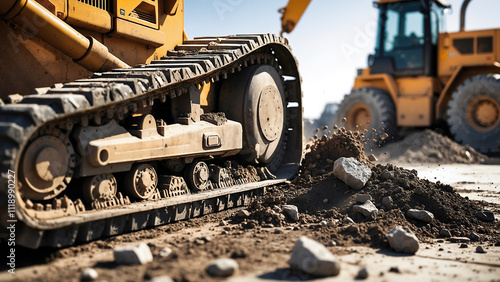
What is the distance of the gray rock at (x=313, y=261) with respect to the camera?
3.73m

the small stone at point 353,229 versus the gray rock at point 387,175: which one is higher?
the gray rock at point 387,175

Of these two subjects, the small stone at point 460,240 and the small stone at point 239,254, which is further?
the small stone at point 460,240

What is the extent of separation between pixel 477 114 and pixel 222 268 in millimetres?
13181

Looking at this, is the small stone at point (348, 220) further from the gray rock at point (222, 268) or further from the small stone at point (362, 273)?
the gray rock at point (222, 268)

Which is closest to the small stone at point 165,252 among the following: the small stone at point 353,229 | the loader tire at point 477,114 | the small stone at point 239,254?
the small stone at point 239,254

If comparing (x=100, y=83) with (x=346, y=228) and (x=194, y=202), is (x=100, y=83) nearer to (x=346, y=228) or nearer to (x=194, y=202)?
(x=194, y=202)

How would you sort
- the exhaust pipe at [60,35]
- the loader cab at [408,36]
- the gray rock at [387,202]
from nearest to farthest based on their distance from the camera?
the exhaust pipe at [60,35] < the gray rock at [387,202] < the loader cab at [408,36]

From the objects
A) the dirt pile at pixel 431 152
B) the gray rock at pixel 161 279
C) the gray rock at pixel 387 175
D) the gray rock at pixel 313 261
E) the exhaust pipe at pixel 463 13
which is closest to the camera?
the gray rock at pixel 161 279

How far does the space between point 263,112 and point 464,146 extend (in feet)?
31.1

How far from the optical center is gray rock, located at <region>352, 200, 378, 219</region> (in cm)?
577

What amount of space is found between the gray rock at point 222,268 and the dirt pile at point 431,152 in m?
11.4

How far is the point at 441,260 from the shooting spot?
14.8 ft

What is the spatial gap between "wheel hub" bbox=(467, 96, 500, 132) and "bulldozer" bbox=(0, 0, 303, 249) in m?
9.24

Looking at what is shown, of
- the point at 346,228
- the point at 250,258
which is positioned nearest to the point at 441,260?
the point at 346,228
